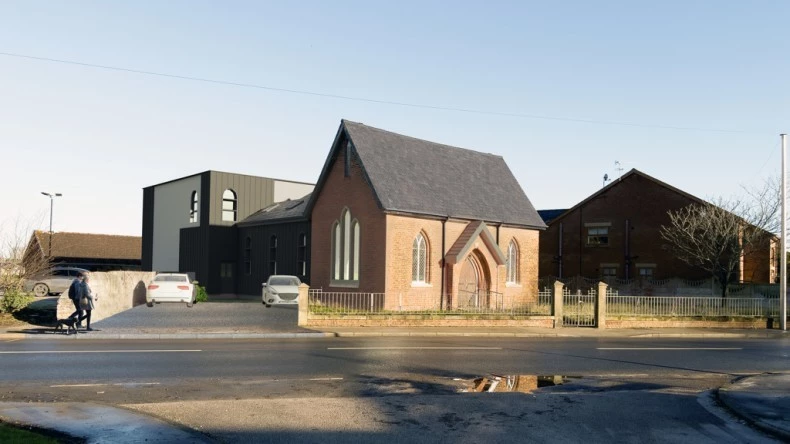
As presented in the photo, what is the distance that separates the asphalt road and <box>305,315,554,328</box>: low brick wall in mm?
4597

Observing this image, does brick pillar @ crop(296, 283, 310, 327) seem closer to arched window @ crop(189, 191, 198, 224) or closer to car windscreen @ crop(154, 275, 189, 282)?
car windscreen @ crop(154, 275, 189, 282)

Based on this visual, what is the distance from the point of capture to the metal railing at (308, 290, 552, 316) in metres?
25.4

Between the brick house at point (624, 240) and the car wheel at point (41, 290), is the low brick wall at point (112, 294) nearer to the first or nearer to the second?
the car wheel at point (41, 290)

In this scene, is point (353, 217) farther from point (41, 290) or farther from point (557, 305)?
point (41, 290)

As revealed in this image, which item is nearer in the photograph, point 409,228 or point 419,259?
point 409,228

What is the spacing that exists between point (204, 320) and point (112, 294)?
441 centimetres

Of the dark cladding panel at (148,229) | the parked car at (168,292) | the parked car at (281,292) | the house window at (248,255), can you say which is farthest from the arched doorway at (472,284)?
the dark cladding panel at (148,229)

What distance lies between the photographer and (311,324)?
2394cm

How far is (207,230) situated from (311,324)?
22.8 meters

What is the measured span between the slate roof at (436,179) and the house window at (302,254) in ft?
24.3

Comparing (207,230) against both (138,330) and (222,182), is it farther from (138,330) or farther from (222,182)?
(138,330)

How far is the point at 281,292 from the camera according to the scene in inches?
1248

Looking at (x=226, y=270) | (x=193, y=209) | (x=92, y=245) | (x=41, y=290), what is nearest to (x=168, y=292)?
(x=41, y=290)

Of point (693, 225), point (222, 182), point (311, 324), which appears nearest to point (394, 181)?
point (311, 324)
